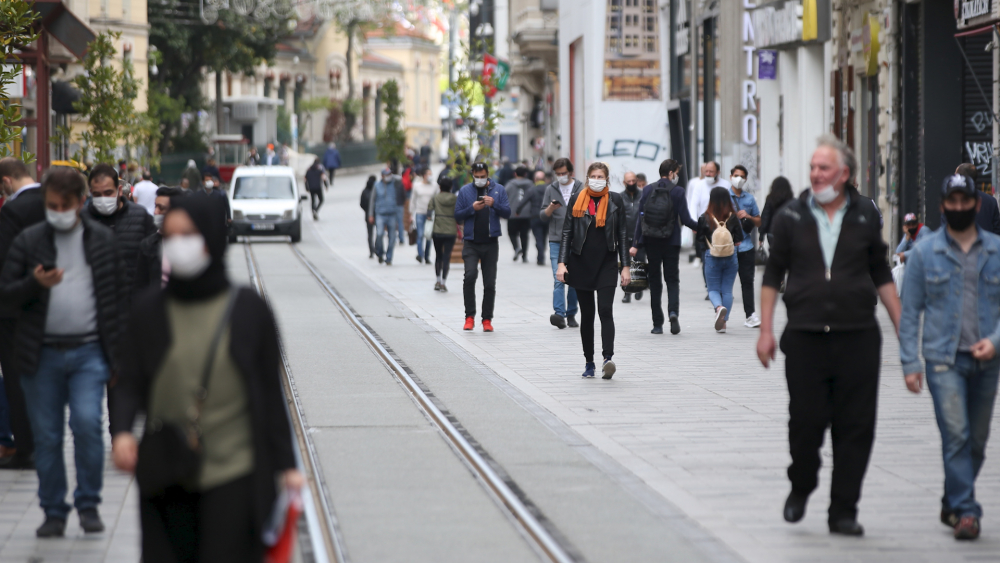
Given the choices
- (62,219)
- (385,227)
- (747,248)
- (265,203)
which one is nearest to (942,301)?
(62,219)

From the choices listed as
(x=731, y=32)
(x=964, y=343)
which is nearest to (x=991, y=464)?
(x=964, y=343)

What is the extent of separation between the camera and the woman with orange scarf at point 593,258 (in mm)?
11555

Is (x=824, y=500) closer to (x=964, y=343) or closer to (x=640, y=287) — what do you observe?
(x=964, y=343)

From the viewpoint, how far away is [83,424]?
6375 millimetres

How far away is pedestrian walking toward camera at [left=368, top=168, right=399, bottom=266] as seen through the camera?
89.2 feet

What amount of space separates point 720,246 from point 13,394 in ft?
A: 29.7

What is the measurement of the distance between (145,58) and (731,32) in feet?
101

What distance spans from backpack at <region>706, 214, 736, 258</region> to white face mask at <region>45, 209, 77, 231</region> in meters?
9.74

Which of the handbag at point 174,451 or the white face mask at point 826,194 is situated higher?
the white face mask at point 826,194

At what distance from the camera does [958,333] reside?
6.32 metres

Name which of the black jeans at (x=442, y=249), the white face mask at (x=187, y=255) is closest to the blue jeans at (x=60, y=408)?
the white face mask at (x=187, y=255)

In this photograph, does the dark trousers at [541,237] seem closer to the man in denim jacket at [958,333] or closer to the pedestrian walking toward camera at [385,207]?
the pedestrian walking toward camera at [385,207]

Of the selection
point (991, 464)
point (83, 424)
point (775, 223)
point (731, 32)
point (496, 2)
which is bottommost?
point (991, 464)

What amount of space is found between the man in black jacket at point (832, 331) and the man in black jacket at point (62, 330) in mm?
2944
